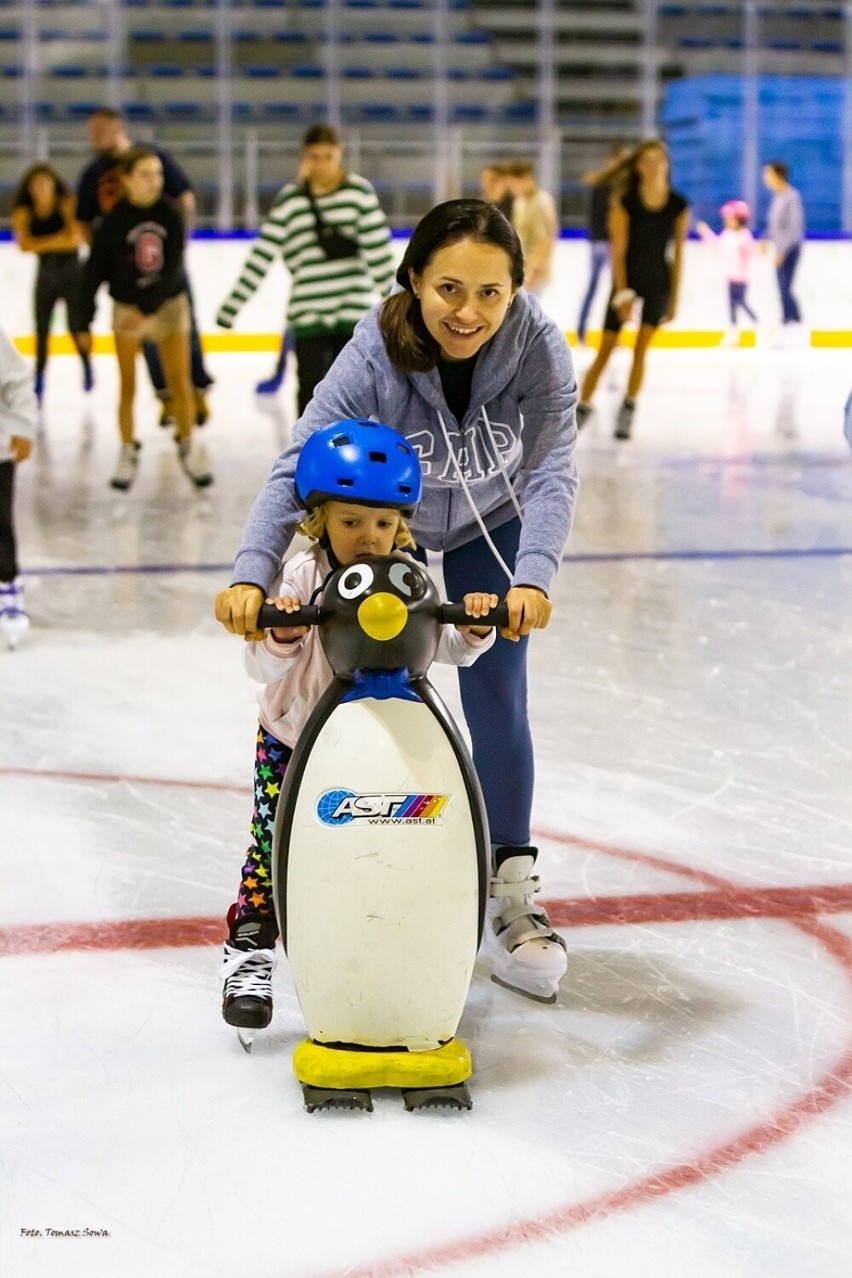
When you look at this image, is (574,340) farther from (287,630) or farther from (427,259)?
(287,630)

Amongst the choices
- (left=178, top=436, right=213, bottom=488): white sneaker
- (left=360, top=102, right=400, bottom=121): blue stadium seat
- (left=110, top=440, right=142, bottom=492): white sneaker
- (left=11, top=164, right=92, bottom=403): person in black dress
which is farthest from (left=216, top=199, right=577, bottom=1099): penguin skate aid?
(left=360, top=102, right=400, bottom=121): blue stadium seat

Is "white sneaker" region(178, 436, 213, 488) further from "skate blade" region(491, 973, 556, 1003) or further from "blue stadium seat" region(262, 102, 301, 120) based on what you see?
"blue stadium seat" region(262, 102, 301, 120)

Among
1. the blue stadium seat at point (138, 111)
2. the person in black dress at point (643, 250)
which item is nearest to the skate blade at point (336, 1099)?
the person in black dress at point (643, 250)

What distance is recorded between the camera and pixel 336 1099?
194 centimetres

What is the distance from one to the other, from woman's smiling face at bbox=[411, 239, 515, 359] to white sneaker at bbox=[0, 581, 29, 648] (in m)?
2.35

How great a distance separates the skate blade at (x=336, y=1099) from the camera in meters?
1.94

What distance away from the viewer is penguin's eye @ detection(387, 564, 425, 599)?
1.92 metres

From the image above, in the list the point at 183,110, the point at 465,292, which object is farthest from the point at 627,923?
the point at 183,110

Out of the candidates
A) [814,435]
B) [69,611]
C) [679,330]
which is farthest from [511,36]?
[69,611]

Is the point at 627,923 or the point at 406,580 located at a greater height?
the point at 406,580

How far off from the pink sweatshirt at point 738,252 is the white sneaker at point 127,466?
8.02 m

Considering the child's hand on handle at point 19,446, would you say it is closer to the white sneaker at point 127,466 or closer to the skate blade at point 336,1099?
the skate blade at point 336,1099

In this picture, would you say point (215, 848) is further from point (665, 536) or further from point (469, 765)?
point (665, 536)

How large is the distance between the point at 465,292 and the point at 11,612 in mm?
2413
